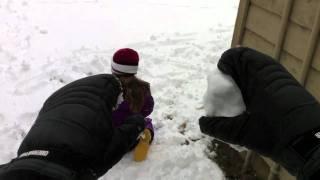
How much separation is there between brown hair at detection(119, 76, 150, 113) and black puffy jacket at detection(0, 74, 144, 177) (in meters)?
1.80

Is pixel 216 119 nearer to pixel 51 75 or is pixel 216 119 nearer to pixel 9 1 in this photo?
pixel 51 75

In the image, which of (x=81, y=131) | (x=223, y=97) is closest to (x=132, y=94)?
(x=223, y=97)

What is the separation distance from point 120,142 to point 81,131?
23 centimetres

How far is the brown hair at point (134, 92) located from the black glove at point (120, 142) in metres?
1.64

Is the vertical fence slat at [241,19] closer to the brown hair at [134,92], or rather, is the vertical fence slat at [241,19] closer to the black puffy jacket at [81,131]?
the brown hair at [134,92]

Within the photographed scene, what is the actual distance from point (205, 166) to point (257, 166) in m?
0.40

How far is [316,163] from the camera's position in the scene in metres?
1.34

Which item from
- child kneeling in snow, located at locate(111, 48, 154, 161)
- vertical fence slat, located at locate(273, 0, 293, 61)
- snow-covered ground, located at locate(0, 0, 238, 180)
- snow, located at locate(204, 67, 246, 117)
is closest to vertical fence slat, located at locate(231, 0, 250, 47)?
vertical fence slat, located at locate(273, 0, 293, 61)

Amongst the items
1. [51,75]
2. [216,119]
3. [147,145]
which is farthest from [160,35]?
[216,119]

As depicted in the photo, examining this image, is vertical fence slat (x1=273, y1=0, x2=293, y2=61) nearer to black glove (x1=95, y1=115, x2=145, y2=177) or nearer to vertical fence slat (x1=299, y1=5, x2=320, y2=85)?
vertical fence slat (x1=299, y1=5, x2=320, y2=85)

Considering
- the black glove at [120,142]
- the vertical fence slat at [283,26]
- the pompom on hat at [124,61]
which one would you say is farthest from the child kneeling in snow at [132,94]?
the black glove at [120,142]

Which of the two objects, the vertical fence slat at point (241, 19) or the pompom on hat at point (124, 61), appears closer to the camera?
the pompom on hat at point (124, 61)

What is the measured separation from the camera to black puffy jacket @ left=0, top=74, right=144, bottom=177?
1410 millimetres

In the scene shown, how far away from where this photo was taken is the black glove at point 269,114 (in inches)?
56.8
